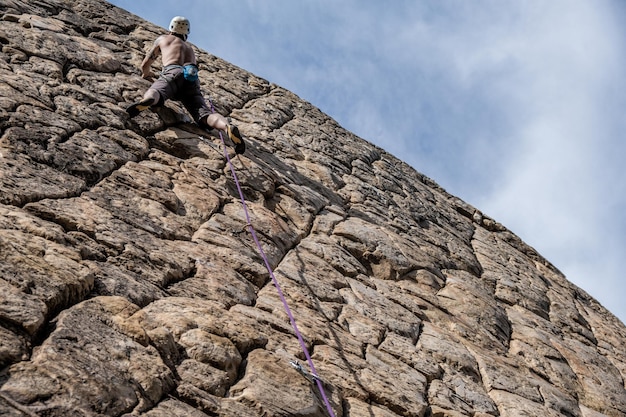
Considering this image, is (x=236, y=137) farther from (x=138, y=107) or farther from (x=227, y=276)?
(x=227, y=276)

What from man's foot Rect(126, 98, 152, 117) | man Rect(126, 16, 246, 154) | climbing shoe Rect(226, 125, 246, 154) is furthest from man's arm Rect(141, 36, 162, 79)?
climbing shoe Rect(226, 125, 246, 154)

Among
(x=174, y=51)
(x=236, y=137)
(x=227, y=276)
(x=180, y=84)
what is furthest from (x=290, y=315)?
(x=174, y=51)

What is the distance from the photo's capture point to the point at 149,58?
10.8 m

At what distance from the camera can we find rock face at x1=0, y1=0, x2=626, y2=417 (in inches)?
202

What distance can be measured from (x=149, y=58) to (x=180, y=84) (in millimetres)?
1340

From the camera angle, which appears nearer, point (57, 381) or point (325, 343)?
point (57, 381)

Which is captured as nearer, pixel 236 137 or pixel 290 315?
pixel 290 315

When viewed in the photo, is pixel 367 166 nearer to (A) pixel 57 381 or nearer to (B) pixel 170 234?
(B) pixel 170 234

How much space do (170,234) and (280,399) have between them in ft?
8.29

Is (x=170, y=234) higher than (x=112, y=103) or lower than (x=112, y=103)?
lower

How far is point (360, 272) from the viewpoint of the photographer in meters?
9.12

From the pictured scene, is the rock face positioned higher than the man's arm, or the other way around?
the man's arm

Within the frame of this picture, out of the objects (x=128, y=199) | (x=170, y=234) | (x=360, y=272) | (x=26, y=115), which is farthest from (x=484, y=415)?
(x=26, y=115)

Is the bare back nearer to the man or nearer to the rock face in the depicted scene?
the man
